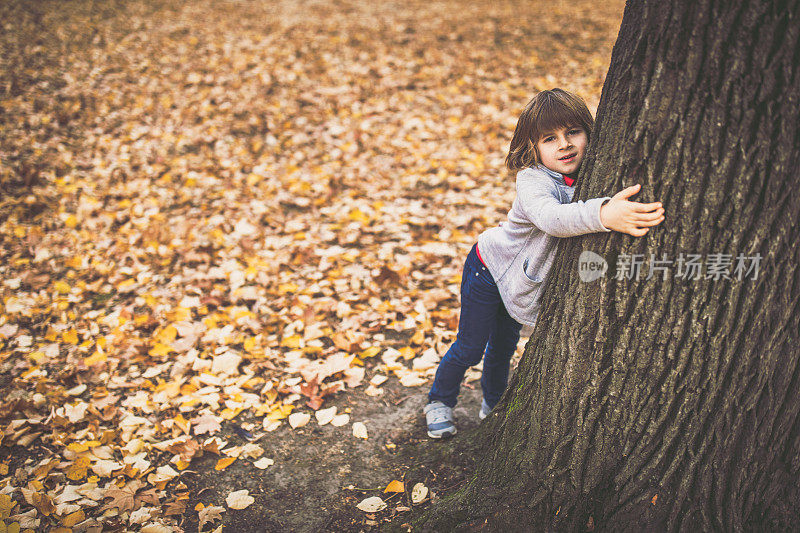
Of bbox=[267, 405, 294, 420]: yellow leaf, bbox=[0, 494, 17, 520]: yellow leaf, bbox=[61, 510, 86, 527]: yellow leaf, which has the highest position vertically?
bbox=[267, 405, 294, 420]: yellow leaf

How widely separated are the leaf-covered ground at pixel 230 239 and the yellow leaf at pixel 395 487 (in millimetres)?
32

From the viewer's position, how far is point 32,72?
6.65 meters

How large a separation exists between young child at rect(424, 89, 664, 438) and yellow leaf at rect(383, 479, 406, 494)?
61 cm

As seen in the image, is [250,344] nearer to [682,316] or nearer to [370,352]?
[370,352]

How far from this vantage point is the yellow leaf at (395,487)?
Result: 7.41 ft

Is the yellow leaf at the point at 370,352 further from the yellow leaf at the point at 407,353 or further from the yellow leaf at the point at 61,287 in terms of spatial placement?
the yellow leaf at the point at 61,287

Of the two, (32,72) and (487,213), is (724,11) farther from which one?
(32,72)

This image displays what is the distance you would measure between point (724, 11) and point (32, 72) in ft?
26.1

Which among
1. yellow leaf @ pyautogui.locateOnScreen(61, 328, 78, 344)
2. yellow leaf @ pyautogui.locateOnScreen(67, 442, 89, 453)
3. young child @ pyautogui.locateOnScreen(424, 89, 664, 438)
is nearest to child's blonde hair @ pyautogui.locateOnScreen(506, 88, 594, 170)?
young child @ pyautogui.locateOnScreen(424, 89, 664, 438)

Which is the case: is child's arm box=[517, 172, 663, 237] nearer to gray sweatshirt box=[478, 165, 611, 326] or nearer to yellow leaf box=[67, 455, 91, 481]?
gray sweatshirt box=[478, 165, 611, 326]

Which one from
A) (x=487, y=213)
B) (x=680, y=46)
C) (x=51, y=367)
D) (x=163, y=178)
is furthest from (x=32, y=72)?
(x=680, y=46)

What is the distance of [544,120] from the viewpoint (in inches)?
75.7

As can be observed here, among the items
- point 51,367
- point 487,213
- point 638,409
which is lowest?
point 51,367

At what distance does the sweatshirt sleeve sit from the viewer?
5.09 ft
